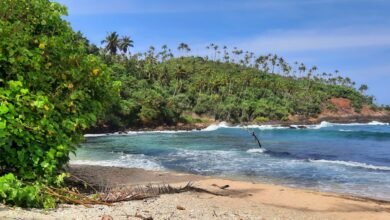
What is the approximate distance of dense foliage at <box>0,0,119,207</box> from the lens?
7035 mm

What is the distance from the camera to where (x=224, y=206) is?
36.0 ft

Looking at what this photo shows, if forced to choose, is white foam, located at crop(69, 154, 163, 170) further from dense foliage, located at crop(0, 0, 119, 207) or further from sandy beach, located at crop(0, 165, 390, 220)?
dense foliage, located at crop(0, 0, 119, 207)

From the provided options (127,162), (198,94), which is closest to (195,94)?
(198,94)

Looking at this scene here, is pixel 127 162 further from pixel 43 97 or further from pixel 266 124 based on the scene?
pixel 266 124

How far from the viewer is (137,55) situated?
10862 centimetres

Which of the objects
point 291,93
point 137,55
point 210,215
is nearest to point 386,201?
point 210,215

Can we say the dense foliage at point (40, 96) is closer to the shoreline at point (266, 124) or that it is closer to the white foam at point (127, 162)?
the white foam at point (127, 162)

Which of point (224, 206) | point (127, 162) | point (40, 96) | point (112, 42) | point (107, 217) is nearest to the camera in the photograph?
point (107, 217)

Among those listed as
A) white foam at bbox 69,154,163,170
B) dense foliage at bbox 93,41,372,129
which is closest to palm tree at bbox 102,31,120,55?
dense foliage at bbox 93,41,372,129

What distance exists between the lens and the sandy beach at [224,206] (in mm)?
6941

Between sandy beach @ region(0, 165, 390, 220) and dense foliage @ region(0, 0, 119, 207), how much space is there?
71 centimetres

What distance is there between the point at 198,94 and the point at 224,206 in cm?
8635

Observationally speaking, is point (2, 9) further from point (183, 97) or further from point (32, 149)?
point (183, 97)

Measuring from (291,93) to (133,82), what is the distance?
172 ft
